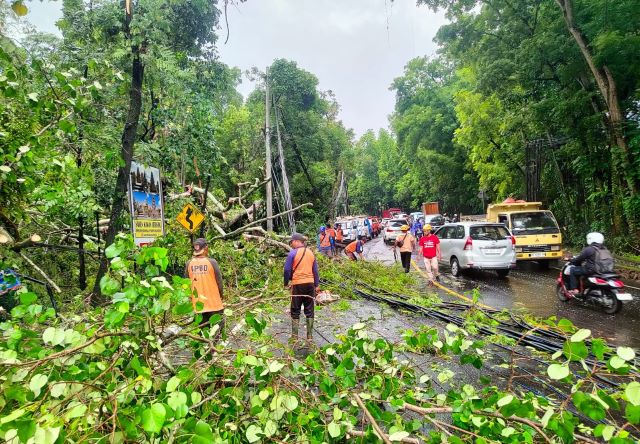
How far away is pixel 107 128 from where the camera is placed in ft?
21.7

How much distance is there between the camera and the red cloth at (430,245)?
10633 mm

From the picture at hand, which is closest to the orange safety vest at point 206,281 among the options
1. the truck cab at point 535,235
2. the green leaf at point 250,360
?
the green leaf at point 250,360

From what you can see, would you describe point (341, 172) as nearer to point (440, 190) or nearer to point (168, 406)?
point (440, 190)

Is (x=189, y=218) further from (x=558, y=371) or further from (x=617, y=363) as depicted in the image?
(x=617, y=363)

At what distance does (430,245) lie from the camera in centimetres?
1064

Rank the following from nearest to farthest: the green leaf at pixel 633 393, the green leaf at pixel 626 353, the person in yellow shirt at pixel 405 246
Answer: the green leaf at pixel 633 393 < the green leaf at pixel 626 353 < the person in yellow shirt at pixel 405 246

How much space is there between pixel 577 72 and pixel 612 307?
11.7m

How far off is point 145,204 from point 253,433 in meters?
5.26

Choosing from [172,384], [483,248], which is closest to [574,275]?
[483,248]

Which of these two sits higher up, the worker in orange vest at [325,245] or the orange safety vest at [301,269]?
the orange safety vest at [301,269]

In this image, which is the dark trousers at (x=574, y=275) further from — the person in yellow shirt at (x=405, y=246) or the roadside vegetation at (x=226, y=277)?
the person in yellow shirt at (x=405, y=246)

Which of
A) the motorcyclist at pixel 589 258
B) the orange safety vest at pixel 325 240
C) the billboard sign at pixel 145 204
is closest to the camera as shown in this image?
the billboard sign at pixel 145 204

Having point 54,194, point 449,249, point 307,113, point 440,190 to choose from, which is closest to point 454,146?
point 440,190

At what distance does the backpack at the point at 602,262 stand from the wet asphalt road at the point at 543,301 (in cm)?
81
